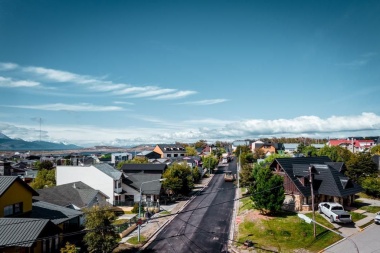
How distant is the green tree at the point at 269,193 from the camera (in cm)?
4122

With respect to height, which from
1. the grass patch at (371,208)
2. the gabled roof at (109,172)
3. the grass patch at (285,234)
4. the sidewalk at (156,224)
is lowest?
the sidewalk at (156,224)

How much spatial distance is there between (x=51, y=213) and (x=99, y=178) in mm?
21579

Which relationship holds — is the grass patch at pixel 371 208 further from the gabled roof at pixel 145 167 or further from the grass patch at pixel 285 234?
the gabled roof at pixel 145 167

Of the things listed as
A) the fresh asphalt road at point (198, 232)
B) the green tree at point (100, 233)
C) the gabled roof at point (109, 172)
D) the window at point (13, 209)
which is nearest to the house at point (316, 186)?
the fresh asphalt road at point (198, 232)

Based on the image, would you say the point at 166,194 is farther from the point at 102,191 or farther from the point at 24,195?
the point at 24,195

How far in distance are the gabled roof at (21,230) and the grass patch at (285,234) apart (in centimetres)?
2210

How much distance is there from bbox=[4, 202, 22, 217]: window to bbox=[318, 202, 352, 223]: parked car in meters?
38.5

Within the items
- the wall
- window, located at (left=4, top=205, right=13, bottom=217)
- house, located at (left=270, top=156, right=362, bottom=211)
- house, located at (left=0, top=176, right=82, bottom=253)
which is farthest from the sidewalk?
house, located at (left=270, top=156, right=362, bottom=211)

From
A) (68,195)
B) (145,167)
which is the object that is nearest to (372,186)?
(68,195)

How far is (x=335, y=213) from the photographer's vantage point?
38.4 metres

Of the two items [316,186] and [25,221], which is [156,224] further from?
[316,186]

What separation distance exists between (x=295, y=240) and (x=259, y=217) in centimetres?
897

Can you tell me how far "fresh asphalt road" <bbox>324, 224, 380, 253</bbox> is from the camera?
97.9 feet

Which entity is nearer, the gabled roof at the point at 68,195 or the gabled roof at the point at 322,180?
the gabled roof at the point at 68,195
